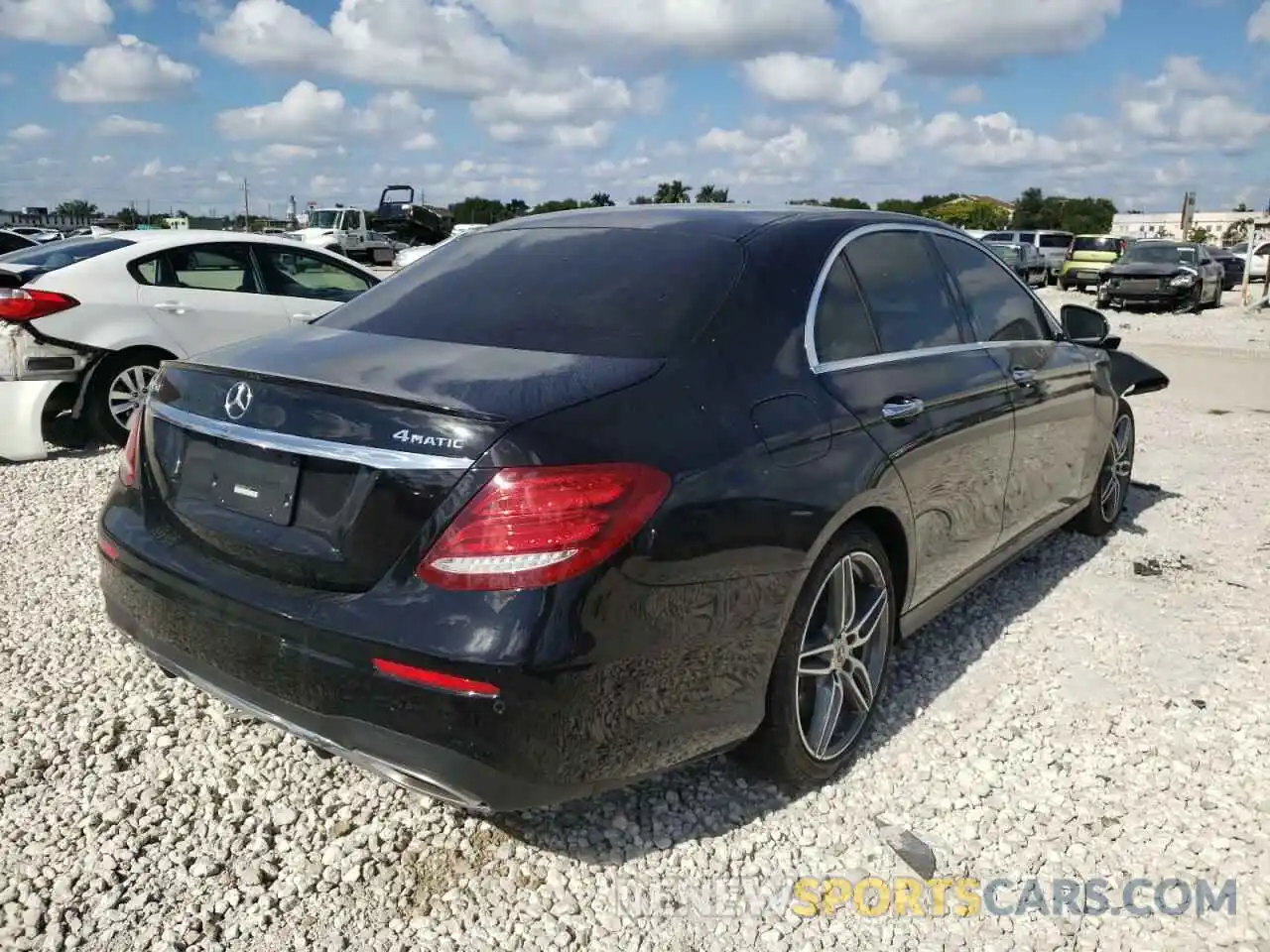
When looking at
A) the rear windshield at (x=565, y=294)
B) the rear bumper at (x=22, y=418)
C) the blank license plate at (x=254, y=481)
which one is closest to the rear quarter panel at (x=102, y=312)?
the rear bumper at (x=22, y=418)

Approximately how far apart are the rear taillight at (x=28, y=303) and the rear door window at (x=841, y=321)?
229 inches

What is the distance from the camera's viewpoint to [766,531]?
246cm

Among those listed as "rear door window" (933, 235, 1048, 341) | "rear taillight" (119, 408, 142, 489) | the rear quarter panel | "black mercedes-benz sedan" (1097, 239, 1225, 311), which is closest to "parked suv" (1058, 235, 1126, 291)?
"black mercedes-benz sedan" (1097, 239, 1225, 311)

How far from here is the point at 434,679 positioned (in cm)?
209

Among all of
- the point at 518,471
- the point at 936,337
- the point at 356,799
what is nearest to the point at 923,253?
the point at 936,337

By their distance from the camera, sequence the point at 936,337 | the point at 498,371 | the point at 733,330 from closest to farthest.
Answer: the point at 498,371, the point at 733,330, the point at 936,337

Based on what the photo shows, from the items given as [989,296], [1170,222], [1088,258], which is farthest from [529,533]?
[1170,222]

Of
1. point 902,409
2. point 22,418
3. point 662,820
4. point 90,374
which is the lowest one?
point 662,820

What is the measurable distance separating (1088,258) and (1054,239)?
5667mm

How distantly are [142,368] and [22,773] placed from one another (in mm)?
4857

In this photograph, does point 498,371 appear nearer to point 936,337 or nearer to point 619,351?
point 619,351

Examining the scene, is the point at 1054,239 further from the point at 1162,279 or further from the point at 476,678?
the point at 476,678

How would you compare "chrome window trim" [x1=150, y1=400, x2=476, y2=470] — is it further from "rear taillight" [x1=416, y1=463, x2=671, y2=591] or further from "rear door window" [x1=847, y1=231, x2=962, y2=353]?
"rear door window" [x1=847, y1=231, x2=962, y2=353]

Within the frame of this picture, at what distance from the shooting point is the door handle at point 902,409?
118 inches
